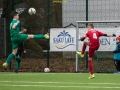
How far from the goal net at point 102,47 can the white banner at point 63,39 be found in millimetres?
261

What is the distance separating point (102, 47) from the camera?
1962 centimetres

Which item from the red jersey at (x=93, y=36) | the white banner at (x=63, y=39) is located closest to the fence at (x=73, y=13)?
the white banner at (x=63, y=39)

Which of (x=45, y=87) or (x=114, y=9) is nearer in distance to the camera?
(x=45, y=87)

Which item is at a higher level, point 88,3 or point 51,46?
point 88,3

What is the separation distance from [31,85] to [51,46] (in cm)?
751

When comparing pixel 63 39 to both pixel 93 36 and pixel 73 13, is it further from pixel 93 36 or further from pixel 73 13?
pixel 93 36

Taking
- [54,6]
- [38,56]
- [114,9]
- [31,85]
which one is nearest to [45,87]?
[31,85]

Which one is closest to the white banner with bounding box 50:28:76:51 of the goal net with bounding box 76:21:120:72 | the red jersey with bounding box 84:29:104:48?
the goal net with bounding box 76:21:120:72

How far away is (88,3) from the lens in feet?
67.0

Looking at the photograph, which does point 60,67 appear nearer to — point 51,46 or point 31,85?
point 51,46

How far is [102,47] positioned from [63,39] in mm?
1723

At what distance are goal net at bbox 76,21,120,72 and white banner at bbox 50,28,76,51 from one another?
26 cm

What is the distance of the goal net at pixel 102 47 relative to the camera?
1955 centimetres

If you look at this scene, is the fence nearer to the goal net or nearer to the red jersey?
the goal net
